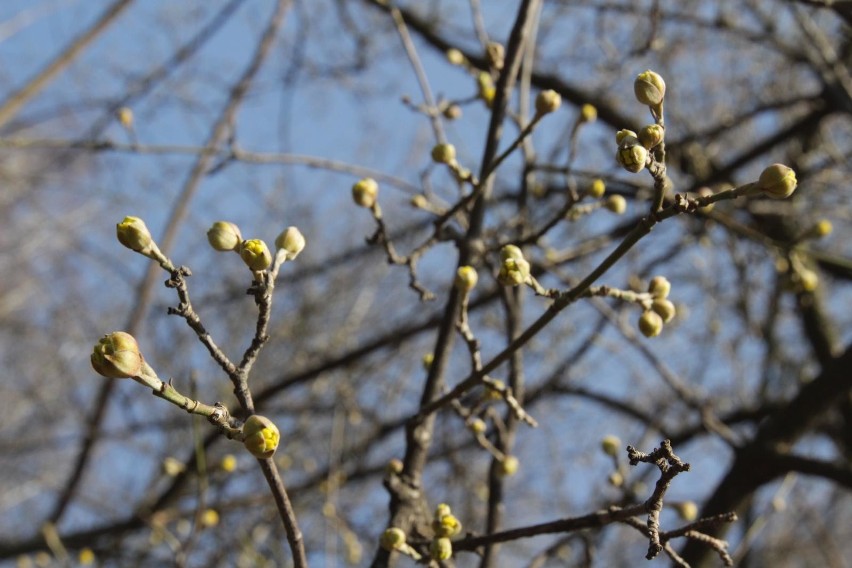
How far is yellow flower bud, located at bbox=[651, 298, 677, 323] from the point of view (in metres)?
1.37

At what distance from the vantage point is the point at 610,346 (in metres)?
3.34

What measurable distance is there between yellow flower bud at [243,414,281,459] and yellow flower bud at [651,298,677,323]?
2.46ft

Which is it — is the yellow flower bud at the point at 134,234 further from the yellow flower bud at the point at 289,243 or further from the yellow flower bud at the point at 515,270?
the yellow flower bud at the point at 515,270

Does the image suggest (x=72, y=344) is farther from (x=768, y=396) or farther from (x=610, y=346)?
(x=768, y=396)

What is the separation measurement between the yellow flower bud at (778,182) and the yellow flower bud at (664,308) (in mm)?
415

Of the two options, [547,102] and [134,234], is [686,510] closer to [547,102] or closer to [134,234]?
[547,102]

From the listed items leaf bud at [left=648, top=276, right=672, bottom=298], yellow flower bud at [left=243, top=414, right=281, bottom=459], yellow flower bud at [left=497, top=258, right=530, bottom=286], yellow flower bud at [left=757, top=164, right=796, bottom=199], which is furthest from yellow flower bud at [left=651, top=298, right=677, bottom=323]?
yellow flower bud at [left=243, top=414, right=281, bottom=459]

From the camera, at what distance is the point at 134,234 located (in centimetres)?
94

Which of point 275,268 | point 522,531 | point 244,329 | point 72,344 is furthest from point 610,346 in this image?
point 72,344

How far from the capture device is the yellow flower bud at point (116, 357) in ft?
2.73

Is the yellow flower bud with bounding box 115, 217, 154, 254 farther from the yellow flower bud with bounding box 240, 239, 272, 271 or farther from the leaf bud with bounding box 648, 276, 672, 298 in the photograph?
the leaf bud with bounding box 648, 276, 672, 298

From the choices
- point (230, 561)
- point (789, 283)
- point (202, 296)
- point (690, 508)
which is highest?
point (202, 296)

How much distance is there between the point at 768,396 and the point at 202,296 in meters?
3.14

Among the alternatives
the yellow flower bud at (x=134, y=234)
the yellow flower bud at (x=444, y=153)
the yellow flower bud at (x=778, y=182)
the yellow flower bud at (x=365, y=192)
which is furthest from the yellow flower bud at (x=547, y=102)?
the yellow flower bud at (x=134, y=234)
